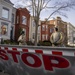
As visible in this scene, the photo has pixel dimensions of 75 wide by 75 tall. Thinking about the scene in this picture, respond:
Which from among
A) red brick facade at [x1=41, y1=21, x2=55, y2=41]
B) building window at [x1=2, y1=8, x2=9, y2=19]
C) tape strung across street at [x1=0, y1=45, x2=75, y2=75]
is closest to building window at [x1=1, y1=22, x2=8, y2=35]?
building window at [x1=2, y1=8, x2=9, y2=19]

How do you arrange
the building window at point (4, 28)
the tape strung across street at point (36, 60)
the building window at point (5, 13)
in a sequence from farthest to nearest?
the building window at point (5, 13)
the building window at point (4, 28)
the tape strung across street at point (36, 60)

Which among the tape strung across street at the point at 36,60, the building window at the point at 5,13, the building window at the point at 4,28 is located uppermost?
the building window at the point at 5,13

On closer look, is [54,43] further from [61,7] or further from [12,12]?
[12,12]

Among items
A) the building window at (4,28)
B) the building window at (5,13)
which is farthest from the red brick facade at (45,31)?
the building window at (4,28)

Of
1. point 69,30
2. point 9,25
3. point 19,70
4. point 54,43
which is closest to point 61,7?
point 9,25

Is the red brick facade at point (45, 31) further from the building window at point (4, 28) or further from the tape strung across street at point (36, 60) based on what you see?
the tape strung across street at point (36, 60)

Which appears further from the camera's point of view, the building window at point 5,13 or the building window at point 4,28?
the building window at point 5,13

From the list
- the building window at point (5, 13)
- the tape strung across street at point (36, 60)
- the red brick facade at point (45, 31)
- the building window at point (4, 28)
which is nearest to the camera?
the tape strung across street at point (36, 60)

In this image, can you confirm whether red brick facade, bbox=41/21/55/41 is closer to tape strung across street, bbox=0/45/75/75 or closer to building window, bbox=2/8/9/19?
building window, bbox=2/8/9/19

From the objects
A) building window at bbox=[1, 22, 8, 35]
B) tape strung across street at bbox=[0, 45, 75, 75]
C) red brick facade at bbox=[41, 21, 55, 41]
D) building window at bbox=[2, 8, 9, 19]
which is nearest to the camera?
tape strung across street at bbox=[0, 45, 75, 75]

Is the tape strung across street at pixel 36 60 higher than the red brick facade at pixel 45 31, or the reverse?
the red brick facade at pixel 45 31

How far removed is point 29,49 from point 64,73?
3.74 feet

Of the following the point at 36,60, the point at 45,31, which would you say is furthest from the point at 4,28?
the point at 36,60

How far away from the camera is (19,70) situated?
469 centimetres
